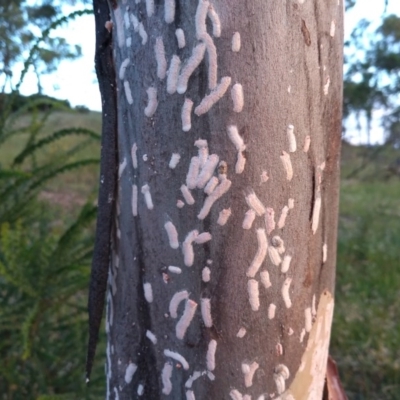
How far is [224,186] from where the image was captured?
0.74 m

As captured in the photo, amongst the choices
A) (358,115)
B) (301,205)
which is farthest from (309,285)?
(358,115)

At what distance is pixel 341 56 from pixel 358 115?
421 cm

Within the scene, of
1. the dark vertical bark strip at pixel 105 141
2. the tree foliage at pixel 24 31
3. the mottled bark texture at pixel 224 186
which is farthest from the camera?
the tree foliage at pixel 24 31

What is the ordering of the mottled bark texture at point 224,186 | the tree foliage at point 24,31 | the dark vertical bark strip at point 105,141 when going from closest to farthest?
1. the mottled bark texture at point 224,186
2. the dark vertical bark strip at point 105,141
3. the tree foliage at point 24,31

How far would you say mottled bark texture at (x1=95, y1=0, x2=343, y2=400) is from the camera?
0.72 metres

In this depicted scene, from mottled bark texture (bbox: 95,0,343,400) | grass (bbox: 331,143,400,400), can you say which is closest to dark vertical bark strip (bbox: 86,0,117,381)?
mottled bark texture (bbox: 95,0,343,400)

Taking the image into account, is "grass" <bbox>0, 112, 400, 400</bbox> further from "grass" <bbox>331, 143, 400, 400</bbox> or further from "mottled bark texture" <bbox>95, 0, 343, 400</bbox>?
"mottled bark texture" <bbox>95, 0, 343, 400</bbox>

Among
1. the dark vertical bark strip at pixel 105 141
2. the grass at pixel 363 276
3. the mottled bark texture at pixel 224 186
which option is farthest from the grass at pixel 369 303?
the dark vertical bark strip at pixel 105 141

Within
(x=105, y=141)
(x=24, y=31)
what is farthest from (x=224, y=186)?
(x=24, y=31)

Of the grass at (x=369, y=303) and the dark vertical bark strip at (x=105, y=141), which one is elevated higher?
the dark vertical bark strip at (x=105, y=141)

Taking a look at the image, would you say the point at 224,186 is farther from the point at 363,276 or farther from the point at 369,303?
the point at 363,276

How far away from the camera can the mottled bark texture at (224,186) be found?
717mm

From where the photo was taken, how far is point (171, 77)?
0.72 m

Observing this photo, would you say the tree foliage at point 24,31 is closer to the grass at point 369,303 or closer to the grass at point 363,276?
the grass at point 363,276
